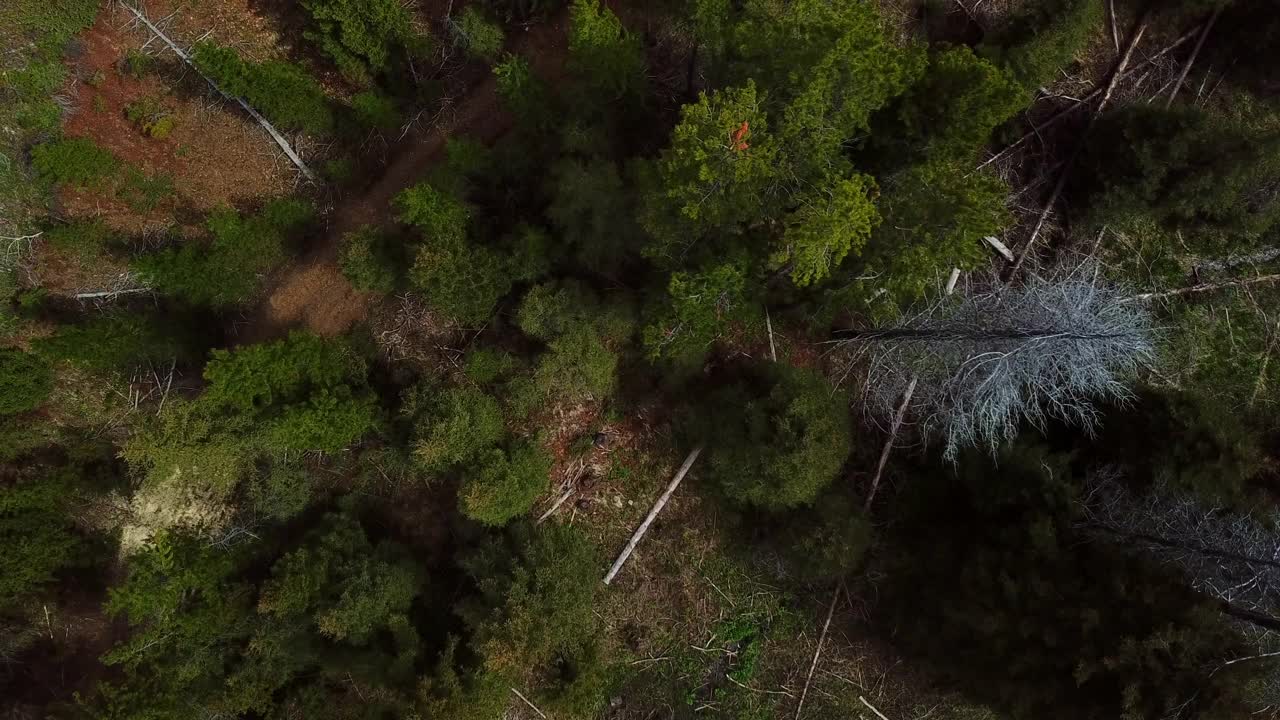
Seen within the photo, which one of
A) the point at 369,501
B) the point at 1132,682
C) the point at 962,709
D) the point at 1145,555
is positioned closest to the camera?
the point at 1132,682

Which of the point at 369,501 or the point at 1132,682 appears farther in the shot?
the point at 369,501

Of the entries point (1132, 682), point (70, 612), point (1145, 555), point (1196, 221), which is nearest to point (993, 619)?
point (1132, 682)

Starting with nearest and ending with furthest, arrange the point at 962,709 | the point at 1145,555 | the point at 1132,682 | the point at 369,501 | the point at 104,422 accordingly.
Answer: the point at 1132,682 → the point at 1145,555 → the point at 962,709 → the point at 369,501 → the point at 104,422

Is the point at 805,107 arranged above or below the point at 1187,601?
above

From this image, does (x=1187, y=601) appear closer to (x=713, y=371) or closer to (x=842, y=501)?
(x=842, y=501)

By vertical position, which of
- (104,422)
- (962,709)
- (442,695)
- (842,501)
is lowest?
(962,709)
